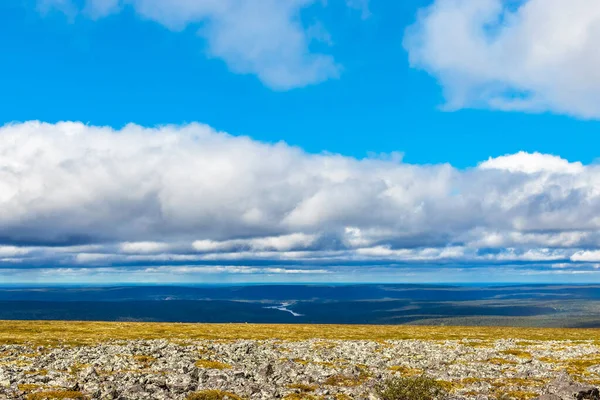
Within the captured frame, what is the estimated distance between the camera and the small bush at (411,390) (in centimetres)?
3584

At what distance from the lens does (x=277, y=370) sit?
1826 inches

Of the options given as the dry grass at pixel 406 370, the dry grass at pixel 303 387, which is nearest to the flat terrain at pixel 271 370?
the dry grass at pixel 303 387

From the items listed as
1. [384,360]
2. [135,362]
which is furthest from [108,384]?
[384,360]

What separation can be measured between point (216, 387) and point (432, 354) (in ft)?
108

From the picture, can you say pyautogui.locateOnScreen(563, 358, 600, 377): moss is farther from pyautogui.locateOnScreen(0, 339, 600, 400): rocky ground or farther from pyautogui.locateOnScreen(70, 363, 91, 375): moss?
pyautogui.locateOnScreen(70, 363, 91, 375): moss

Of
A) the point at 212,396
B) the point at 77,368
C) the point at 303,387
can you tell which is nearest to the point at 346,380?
the point at 303,387

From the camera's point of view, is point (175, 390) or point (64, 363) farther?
point (64, 363)

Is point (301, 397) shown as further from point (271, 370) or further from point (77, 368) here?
point (77, 368)

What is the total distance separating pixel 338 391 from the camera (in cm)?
3894

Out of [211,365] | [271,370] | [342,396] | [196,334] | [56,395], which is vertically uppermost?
[56,395]

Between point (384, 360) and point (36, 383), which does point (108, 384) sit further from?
point (384, 360)

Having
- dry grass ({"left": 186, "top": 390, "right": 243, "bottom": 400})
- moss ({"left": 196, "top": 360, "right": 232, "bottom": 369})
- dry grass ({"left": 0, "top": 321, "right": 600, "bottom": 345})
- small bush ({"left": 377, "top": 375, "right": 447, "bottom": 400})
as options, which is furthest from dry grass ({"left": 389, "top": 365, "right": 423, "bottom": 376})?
dry grass ({"left": 0, "top": 321, "right": 600, "bottom": 345})

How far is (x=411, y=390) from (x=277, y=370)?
14.4m

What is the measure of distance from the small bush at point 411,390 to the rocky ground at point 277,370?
144 centimetres
